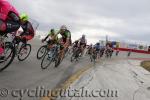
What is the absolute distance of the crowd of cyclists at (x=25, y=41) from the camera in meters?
9.08

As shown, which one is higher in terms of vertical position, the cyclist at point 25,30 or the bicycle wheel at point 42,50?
the cyclist at point 25,30

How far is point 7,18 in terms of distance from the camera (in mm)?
9141

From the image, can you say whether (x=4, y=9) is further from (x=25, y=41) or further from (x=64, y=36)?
(x=64, y=36)

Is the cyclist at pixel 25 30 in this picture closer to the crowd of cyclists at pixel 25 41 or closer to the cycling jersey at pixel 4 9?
the crowd of cyclists at pixel 25 41

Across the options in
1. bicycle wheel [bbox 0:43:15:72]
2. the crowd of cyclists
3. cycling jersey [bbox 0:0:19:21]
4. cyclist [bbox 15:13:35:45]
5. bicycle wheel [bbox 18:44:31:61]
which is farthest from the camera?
bicycle wheel [bbox 18:44:31:61]

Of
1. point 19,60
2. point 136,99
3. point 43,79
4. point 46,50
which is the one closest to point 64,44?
point 46,50

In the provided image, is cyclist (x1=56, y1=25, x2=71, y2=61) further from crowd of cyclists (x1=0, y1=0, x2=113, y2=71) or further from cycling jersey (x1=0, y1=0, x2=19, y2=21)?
cycling jersey (x1=0, y1=0, x2=19, y2=21)

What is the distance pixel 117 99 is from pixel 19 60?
5675mm

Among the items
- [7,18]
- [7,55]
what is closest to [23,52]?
[7,55]

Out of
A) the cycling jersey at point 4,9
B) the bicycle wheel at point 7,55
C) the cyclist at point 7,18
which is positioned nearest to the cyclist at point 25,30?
the bicycle wheel at point 7,55

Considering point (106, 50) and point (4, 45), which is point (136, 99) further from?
point (106, 50)

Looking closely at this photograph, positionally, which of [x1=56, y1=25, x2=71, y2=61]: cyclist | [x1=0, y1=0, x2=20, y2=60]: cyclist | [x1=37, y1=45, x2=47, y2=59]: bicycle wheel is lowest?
[x1=37, y1=45, x2=47, y2=59]: bicycle wheel

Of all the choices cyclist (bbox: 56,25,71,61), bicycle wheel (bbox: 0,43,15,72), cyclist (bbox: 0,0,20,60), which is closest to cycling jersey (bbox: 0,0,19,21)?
cyclist (bbox: 0,0,20,60)

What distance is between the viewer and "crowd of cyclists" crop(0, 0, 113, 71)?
29.8 feet
